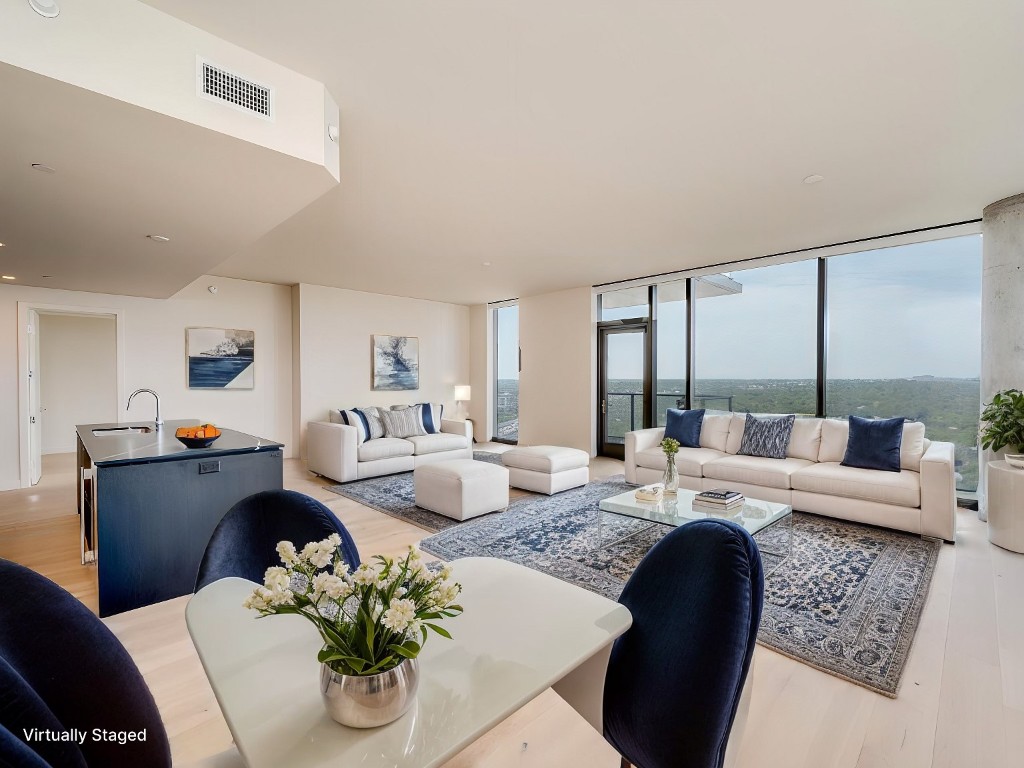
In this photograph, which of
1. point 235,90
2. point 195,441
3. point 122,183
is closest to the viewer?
point 235,90

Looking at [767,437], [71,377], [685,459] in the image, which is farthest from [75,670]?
[71,377]

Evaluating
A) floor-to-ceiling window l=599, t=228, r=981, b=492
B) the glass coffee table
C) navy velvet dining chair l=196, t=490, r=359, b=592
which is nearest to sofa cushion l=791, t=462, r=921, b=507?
the glass coffee table

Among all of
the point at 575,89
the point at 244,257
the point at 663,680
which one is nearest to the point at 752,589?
the point at 663,680

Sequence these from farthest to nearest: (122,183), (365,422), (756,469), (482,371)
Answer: (482,371) < (365,422) < (756,469) < (122,183)

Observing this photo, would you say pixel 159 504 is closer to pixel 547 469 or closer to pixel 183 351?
pixel 547 469

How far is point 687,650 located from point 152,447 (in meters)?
3.23

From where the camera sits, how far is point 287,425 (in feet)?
23.2

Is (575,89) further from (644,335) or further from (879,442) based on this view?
(644,335)

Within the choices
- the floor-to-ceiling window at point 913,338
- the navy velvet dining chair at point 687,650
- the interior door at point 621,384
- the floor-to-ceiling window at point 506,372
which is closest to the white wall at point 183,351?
the floor-to-ceiling window at point 506,372

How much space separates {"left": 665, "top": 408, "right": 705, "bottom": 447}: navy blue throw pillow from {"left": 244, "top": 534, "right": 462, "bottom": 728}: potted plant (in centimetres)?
491

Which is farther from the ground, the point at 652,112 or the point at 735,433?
the point at 652,112

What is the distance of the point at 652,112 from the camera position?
8.35 ft

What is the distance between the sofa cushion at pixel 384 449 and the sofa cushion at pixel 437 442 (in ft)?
0.37

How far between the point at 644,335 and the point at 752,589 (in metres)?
5.98
